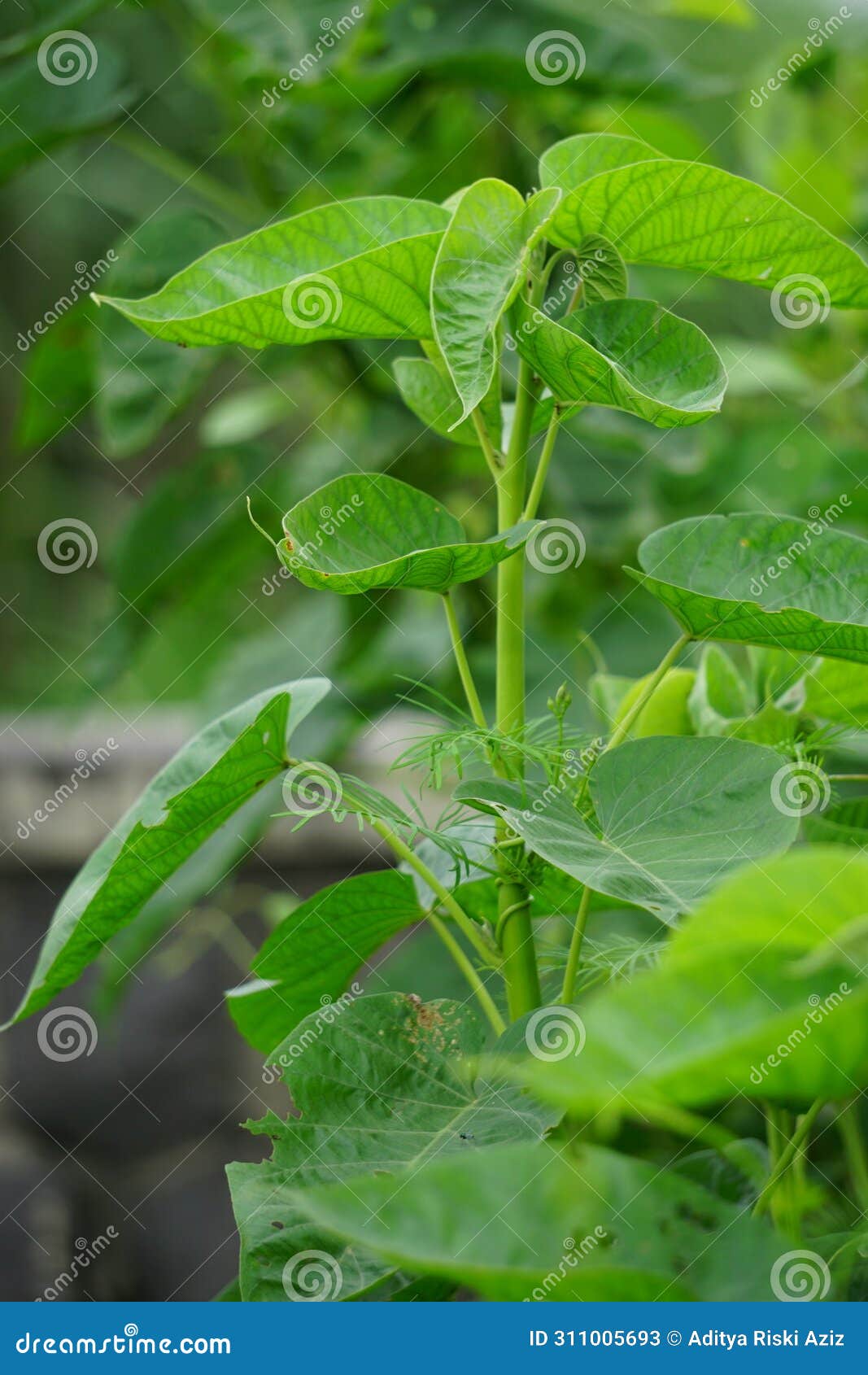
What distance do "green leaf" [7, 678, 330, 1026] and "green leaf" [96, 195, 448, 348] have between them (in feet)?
0.31

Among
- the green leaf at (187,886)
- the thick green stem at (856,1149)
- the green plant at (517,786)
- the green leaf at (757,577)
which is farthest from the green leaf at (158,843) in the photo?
the green leaf at (187,886)

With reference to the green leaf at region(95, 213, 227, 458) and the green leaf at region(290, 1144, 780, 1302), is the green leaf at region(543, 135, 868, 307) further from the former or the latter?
the green leaf at region(95, 213, 227, 458)

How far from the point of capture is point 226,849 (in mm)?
753

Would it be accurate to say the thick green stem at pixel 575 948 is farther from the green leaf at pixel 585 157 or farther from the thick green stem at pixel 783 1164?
the green leaf at pixel 585 157

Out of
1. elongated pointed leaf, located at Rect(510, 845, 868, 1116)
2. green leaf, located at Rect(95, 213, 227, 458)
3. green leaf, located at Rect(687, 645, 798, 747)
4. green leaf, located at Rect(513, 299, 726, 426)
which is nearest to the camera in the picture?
elongated pointed leaf, located at Rect(510, 845, 868, 1116)

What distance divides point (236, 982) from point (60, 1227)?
0.25m

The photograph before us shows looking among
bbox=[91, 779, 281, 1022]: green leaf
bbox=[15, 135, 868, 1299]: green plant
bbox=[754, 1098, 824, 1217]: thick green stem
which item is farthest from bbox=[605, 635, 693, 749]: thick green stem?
bbox=[91, 779, 281, 1022]: green leaf

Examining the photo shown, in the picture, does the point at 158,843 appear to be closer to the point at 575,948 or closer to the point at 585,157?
the point at 575,948

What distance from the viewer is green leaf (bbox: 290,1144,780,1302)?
205 millimetres

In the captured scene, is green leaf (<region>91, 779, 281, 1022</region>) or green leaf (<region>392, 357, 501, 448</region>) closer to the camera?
green leaf (<region>392, 357, 501, 448</region>)

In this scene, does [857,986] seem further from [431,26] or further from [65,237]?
[65,237]

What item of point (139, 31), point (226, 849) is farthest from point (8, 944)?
point (139, 31)

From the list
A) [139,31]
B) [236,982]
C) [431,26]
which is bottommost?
[236,982]

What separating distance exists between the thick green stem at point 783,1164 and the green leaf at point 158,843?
→ 0.54 feet
